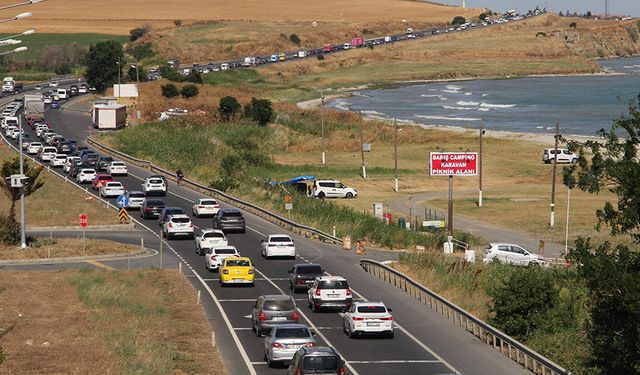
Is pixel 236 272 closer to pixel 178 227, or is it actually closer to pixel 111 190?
pixel 178 227

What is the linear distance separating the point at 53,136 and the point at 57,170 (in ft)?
67.9

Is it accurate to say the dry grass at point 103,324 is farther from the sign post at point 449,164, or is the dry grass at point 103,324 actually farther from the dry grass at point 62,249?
the sign post at point 449,164

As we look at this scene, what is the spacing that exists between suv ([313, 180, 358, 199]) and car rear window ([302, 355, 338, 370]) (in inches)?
2425

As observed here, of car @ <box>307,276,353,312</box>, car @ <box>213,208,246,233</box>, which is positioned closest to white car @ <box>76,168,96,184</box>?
car @ <box>213,208,246,233</box>

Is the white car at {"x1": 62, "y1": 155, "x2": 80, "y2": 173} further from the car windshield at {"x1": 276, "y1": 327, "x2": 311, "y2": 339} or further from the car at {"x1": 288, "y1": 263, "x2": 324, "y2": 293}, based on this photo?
the car windshield at {"x1": 276, "y1": 327, "x2": 311, "y2": 339}

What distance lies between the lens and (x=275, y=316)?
42.6m

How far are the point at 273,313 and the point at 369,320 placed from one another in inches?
128

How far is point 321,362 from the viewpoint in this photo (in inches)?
1307

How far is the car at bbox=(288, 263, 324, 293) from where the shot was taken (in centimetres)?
5209

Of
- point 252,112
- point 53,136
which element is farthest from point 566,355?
point 252,112

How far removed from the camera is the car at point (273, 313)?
4256cm

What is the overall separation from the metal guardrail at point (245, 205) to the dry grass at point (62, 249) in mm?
11057

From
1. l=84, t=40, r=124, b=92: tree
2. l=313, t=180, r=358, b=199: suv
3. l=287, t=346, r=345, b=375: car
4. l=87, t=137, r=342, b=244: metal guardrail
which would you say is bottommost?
l=313, t=180, r=358, b=199: suv

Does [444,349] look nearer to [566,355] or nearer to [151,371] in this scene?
[566,355]
